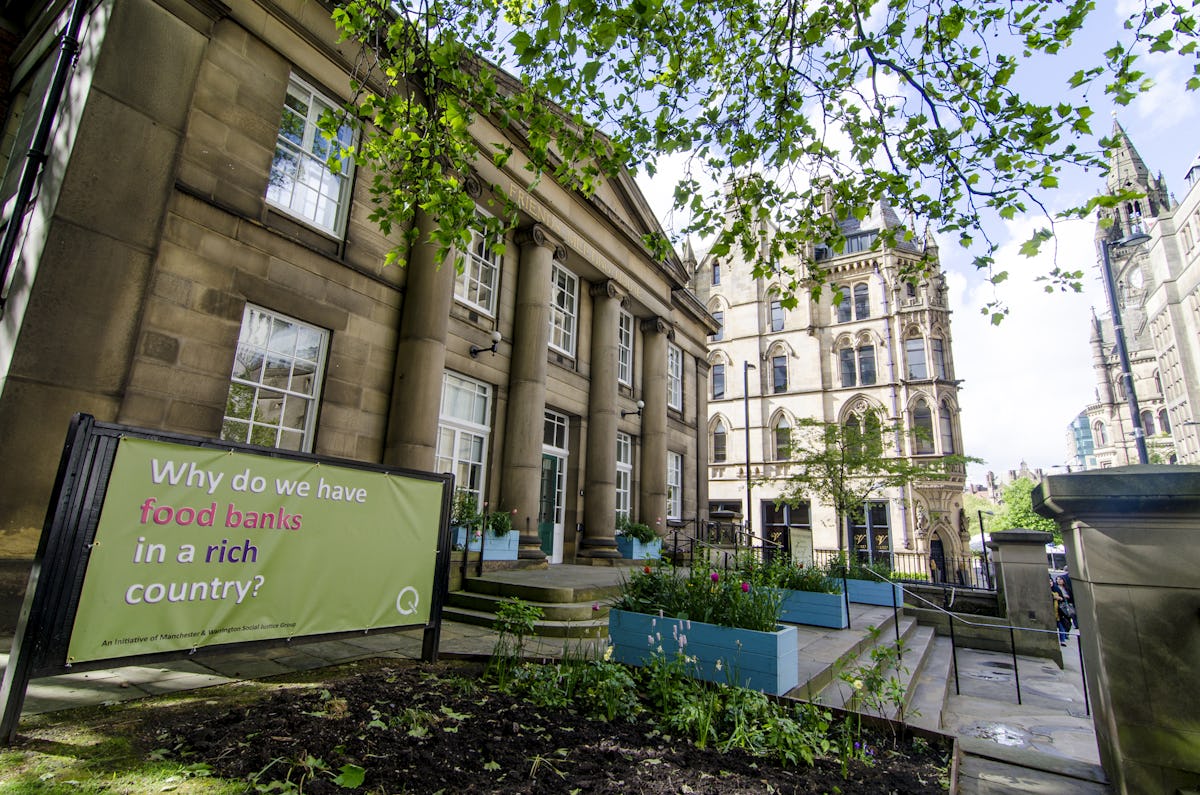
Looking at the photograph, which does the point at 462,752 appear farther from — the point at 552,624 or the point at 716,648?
the point at 552,624

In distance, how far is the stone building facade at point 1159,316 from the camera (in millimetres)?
50312

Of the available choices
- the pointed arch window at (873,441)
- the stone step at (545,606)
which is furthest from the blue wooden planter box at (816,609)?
the pointed arch window at (873,441)

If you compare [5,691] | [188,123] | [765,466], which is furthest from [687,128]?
[765,466]

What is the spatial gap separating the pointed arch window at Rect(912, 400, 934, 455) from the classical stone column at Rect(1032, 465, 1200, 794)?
118 ft

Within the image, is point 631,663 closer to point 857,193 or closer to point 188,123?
point 857,193

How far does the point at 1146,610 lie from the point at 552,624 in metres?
6.06

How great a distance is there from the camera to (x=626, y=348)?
1802 cm

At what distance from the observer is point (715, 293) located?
45344 mm

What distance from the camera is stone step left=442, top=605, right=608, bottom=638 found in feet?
24.0

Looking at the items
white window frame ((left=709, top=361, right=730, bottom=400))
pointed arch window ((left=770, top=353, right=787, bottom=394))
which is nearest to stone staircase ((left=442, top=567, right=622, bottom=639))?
pointed arch window ((left=770, top=353, right=787, bottom=394))

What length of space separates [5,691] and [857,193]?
26.8ft

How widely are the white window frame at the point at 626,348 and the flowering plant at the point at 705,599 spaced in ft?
38.8

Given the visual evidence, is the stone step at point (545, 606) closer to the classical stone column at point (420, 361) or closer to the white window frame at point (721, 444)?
the classical stone column at point (420, 361)

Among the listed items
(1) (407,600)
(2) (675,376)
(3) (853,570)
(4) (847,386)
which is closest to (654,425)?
(2) (675,376)
